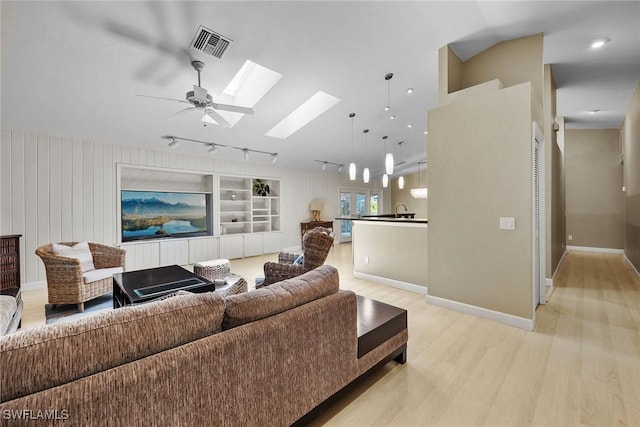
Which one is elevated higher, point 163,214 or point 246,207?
point 246,207

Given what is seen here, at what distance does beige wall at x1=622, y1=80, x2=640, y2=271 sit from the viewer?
4436 mm

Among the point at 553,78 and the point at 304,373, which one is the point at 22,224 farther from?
the point at 553,78

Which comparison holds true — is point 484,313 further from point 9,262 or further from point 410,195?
point 410,195

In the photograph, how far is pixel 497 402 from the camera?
5.73 ft

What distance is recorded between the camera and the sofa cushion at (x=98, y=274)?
3453 millimetres

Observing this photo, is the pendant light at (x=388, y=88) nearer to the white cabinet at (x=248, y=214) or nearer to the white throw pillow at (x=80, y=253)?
the white cabinet at (x=248, y=214)

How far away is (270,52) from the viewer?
10.7ft

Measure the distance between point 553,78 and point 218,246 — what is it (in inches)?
284

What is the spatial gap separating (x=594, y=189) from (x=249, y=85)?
28.1 ft

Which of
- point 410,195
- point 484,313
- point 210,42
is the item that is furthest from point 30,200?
point 410,195

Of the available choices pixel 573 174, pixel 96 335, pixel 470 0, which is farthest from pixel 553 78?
pixel 96 335

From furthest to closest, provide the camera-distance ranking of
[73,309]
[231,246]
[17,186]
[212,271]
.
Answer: [231,246] → [17,186] → [212,271] → [73,309]

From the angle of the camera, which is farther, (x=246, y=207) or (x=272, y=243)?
(x=272, y=243)

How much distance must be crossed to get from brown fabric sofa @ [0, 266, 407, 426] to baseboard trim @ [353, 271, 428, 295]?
99.0 inches
